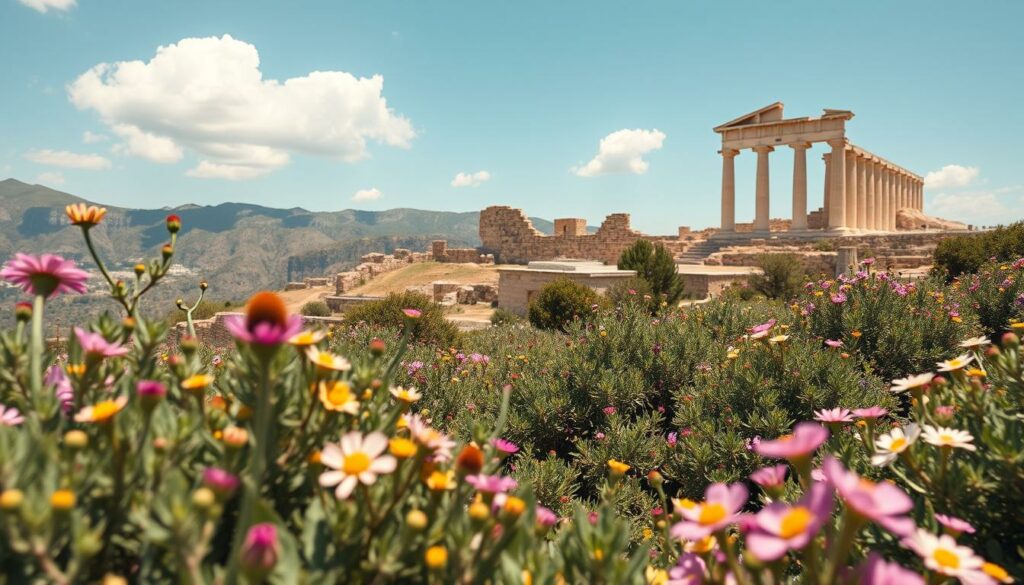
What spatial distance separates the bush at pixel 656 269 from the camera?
16.4 m

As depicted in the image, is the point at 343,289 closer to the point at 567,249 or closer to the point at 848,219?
the point at 567,249

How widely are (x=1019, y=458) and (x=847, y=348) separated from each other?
4137 mm

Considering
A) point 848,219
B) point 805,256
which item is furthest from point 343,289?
point 848,219

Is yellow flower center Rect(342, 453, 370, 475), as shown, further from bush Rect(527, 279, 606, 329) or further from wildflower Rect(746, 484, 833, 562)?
bush Rect(527, 279, 606, 329)

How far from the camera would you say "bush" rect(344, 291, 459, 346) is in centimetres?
1010

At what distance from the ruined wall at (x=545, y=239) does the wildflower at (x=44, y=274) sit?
33492 millimetres

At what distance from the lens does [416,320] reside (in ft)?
30.9

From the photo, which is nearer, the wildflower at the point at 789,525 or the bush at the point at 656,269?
the wildflower at the point at 789,525

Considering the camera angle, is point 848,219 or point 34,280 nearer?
point 34,280

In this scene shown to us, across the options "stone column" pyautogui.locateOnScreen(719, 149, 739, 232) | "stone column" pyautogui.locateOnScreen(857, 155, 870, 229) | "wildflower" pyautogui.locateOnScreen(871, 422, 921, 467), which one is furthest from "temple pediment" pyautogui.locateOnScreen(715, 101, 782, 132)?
"wildflower" pyautogui.locateOnScreen(871, 422, 921, 467)

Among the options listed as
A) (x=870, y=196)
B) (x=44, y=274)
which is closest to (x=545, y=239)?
(x=870, y=196)

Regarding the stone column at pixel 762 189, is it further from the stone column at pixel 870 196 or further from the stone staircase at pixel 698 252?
the stone column at pixel 870 196

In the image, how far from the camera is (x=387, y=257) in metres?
38.2

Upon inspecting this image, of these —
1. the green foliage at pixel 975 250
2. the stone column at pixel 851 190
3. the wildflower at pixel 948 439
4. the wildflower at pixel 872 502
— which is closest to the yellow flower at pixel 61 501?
the wildflower at pixel 872 502
